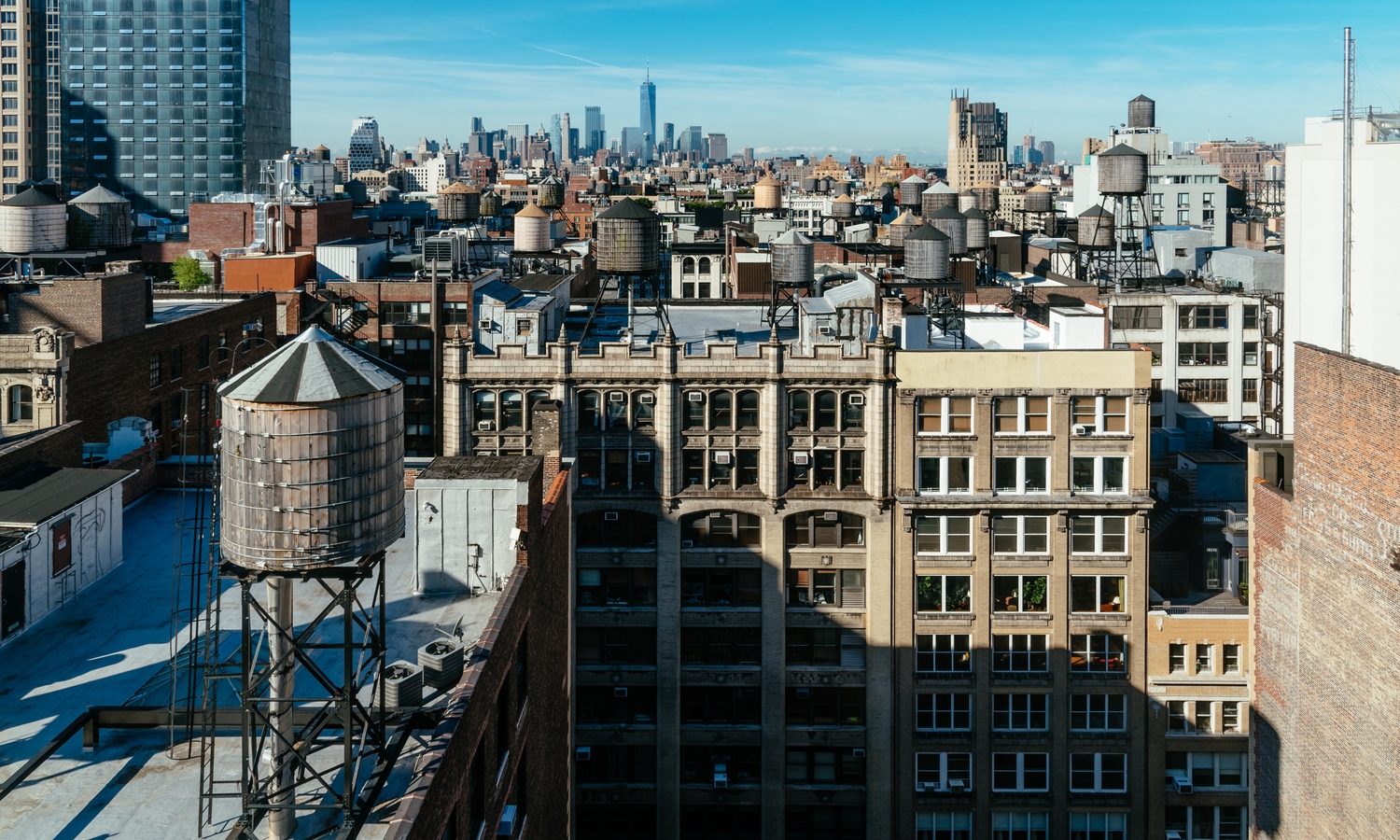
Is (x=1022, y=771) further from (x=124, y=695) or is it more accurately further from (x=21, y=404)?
(x=21, y=404)

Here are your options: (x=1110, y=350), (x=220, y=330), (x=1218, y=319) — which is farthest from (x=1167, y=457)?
(x=220, y=330)

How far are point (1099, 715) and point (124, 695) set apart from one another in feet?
140

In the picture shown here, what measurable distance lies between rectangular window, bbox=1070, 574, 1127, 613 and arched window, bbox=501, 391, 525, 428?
25.1 meters

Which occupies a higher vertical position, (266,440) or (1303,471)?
(266,440)

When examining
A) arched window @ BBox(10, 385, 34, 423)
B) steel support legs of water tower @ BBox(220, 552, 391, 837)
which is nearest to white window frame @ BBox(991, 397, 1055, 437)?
→ steel support legs of water tower @ BBox(220, 552, 391, 837)

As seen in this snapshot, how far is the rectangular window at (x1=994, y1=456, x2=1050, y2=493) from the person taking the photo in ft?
172

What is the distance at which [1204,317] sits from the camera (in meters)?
75.3

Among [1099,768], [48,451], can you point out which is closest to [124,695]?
[48,451]

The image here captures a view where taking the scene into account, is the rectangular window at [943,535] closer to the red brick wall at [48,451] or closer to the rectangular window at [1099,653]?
the rectangular window at [1099,653]

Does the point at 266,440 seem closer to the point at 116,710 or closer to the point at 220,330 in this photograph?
the point at 116,710

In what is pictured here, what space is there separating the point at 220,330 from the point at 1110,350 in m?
43.6

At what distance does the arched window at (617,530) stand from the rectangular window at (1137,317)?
3650cm

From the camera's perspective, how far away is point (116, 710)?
20312 mm

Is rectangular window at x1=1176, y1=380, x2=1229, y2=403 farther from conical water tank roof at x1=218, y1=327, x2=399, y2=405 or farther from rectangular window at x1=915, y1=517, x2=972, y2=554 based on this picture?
conical water tank roof at x1=218, y1=327, x2=399, y2=405
